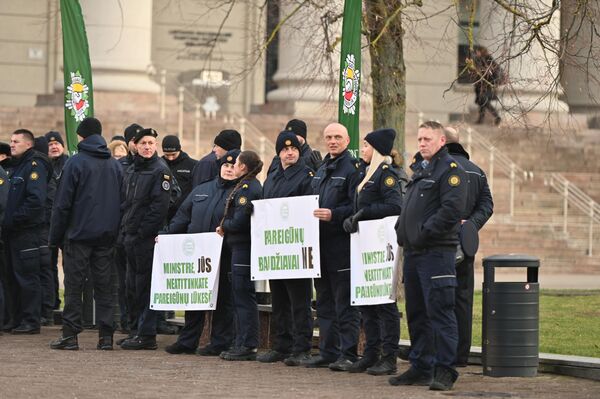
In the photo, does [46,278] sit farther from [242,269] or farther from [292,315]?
[292,315]

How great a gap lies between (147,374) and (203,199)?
2.51 meters

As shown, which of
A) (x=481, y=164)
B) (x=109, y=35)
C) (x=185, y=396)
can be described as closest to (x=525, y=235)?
(x=481, y=164)

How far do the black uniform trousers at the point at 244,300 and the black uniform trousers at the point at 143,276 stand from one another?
116cm

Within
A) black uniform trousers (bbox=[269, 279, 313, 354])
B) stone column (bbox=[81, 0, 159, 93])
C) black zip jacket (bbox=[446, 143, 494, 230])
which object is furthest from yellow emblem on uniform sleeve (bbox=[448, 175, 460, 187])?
stone column (bbox=[81, 0, 159, 93])

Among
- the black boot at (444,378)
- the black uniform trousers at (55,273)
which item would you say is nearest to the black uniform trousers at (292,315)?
the black boot at (444,378)

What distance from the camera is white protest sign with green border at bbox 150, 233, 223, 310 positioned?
1497cm

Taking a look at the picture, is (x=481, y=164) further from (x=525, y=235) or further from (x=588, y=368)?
(x=588, y=368)

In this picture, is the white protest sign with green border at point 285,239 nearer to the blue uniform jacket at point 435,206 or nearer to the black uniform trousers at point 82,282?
the blue uniform jacket at point 435,206

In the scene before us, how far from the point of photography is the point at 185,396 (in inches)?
459

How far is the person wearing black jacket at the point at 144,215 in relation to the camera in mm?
15430

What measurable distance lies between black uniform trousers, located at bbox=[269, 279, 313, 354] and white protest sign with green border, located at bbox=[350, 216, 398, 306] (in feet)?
2.81

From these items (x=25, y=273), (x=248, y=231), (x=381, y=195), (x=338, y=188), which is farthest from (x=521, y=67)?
(x=381, y=195)

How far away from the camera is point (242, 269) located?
14.6 meters

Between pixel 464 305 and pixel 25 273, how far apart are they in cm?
558
